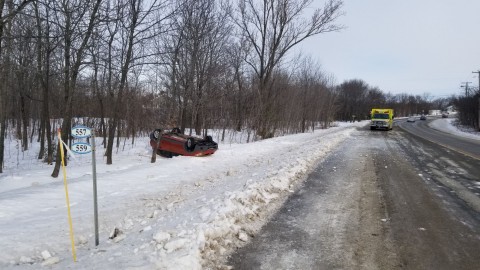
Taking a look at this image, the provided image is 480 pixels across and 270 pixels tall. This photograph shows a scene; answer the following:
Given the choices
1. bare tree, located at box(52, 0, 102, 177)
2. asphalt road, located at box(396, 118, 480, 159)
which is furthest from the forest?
asphalt road, located at box(396, 118, 480, 159)

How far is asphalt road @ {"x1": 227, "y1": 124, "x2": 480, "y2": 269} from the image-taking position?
4.34 metres

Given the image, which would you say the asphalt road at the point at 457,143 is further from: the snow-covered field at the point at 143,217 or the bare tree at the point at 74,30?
the bare tree at the point at 74,30

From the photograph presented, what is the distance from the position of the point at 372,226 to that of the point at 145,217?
380 centimetres

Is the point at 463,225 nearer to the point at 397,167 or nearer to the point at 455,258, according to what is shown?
the point at 455,258

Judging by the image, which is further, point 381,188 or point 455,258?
point 381,188

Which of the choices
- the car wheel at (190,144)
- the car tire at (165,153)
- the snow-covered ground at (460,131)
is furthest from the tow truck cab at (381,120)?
the car wheel at (190,144)

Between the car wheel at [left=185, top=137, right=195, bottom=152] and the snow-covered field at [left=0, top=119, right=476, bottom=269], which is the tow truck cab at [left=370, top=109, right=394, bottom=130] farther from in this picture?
the snow-covered field at [left=0, top=119, right=476, bottom=269]

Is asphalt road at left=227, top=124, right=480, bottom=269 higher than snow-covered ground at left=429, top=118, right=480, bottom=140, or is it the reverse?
asphalt road at left=227, top=124, right=480, bottom=269

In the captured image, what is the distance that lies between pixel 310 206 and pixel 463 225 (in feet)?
8.25

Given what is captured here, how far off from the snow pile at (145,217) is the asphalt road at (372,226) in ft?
1.37

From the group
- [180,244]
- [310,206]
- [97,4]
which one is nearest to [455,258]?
[310,206]

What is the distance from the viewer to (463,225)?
5711 mm

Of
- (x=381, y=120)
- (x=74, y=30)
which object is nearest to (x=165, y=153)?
(x=74, y=30)

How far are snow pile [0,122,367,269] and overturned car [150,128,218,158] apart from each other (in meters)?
3.66
